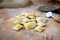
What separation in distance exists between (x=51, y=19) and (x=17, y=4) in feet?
1.67

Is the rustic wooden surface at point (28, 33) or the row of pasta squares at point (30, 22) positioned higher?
the row of pasta squares at point (30, 22)

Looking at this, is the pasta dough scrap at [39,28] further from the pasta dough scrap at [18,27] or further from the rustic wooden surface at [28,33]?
the pasta dough scrap at [18,27]

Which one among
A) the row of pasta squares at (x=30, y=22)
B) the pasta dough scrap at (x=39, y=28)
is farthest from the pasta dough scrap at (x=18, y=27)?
the pasta dough scrap at (x=39, y=28)

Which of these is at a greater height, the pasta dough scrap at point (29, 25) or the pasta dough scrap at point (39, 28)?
the pasta dough scrap at point (29, 25)

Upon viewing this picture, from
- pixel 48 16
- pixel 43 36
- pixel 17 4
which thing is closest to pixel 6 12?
pixel 17 4

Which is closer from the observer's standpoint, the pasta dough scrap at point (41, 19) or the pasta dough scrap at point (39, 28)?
the pasta dough scrap at point (39, 28)

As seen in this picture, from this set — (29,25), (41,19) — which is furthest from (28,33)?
(41,19)

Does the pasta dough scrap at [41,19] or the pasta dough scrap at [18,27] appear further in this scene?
the pasta dough scrap at [41,19]

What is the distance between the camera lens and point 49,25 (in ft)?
3.38

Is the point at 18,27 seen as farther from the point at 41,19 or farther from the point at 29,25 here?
the point at 41,19

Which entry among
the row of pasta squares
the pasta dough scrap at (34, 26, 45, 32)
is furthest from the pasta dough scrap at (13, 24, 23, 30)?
the pasta dough scrap at (34, 26, 45, 32)

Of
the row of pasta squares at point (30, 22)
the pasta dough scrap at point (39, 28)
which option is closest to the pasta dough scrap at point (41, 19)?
the row of pasta squares at point (30, 22)

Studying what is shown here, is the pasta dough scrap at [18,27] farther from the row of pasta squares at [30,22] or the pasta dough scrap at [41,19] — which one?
the pasta dough scrap at [41,19]

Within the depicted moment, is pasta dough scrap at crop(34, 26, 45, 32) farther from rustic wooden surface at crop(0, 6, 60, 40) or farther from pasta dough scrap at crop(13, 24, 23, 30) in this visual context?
pasta dough scrap at crop(13, 24, 23, 30)
